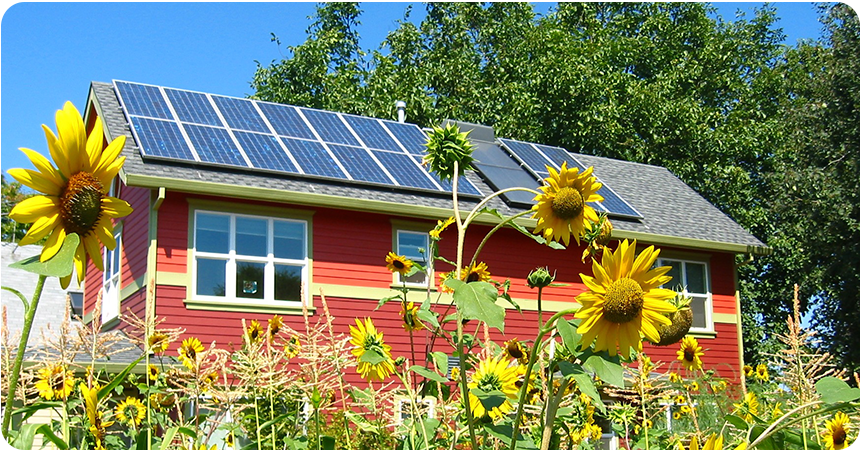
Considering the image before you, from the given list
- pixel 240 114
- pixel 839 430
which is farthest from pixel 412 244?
pixel 839 430

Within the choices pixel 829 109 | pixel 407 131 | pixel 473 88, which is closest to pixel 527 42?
pixel 473 88

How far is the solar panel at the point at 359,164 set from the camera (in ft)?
45.2

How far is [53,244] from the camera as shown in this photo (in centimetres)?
135

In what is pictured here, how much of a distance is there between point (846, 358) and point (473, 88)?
13695 mm

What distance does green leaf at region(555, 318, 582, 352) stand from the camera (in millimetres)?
1716

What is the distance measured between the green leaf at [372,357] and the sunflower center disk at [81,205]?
1.01 meters

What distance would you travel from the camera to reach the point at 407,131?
1672 centimetres

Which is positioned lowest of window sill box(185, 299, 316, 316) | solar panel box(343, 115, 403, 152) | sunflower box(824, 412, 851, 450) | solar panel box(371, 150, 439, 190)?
sunflower box(824, 412, 851, 450)

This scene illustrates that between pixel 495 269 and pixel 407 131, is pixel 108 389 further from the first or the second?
pixel 407 131

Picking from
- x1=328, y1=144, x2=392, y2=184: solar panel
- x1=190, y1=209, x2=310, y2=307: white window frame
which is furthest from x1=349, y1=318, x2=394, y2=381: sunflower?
x1=328, y1=144, x2=392, y2=184: solar panel

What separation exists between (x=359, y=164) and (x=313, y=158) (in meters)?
0.81

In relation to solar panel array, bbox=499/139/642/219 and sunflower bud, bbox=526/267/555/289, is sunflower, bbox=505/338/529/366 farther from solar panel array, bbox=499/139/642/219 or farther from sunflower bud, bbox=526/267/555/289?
solar panel array, bbox=499/139/642/219

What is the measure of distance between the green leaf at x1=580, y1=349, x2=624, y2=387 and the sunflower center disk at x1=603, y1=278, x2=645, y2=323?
82mm

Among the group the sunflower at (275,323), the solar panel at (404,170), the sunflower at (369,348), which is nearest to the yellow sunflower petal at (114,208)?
the sunflower at (369,348)
